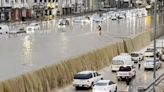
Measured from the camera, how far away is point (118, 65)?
125 ft

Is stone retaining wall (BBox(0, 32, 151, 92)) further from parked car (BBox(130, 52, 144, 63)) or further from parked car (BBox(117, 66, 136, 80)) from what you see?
parked car (BBox(117, 66, 136, 80))

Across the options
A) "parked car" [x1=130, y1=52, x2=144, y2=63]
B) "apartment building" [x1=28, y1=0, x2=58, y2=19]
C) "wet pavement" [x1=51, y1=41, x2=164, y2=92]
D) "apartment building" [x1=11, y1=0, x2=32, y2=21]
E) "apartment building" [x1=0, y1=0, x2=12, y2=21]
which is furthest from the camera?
"apartment building" [x1=28, y1=0, x2=58, y2=19]

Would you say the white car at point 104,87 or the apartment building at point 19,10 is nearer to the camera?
the white car at point 104,87

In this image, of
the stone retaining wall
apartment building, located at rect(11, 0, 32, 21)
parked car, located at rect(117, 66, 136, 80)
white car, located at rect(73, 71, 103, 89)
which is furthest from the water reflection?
apartment building, located at rect(11, 0, 32, 21)

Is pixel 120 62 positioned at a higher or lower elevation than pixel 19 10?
lower

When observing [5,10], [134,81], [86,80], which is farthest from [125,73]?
[5,10]

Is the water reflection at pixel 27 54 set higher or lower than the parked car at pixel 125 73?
higher

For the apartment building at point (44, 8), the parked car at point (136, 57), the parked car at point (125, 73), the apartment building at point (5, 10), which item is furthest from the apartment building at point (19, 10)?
the parked car at point (125, 73)

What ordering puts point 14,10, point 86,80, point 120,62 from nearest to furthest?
point 86,80, point 120,62, point 14,10

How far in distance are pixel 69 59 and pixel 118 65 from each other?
11.9 ft

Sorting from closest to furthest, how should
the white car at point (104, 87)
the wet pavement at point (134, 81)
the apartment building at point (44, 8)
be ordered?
the white car at point (104, 87)
the wet pavement at point (134, 81)
the apartment building at point (44, 8)

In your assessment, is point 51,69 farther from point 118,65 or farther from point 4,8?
point 4,8

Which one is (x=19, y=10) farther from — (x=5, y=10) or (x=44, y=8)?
(x=44, y=8)

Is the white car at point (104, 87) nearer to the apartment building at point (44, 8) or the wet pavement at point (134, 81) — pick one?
the wet pavement at point (134, 81)
